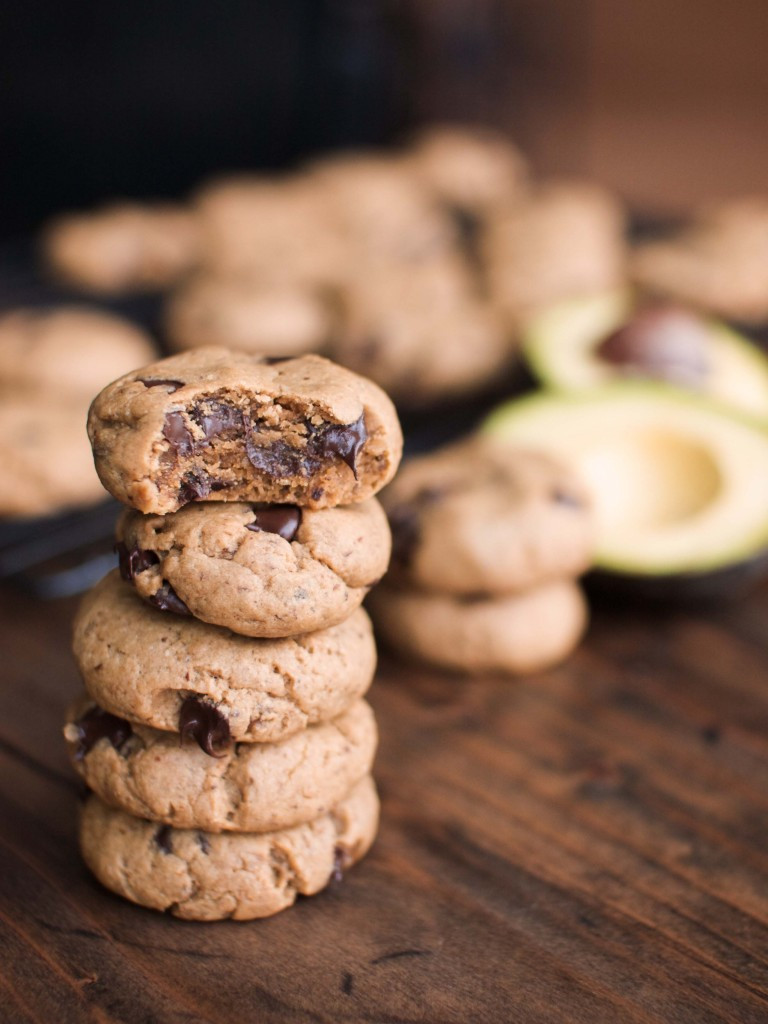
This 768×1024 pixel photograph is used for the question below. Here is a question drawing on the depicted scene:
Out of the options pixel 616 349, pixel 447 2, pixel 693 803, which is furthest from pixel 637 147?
pixel 693 803

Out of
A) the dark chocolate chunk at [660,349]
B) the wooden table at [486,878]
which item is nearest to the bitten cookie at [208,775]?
the wooden table at [486,878]

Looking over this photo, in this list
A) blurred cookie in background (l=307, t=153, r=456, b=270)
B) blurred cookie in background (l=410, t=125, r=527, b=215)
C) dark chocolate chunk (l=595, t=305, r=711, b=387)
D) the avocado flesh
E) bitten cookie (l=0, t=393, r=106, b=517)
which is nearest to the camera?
the avocado flesh

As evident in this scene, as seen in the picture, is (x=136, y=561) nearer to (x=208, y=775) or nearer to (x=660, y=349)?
(x=208, y=775)

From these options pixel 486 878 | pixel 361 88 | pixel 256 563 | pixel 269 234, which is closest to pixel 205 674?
pixel 256 563

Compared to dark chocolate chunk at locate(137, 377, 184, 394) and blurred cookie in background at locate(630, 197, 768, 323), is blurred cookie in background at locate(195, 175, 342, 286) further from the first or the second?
dark chocolate chunk at locate(137, 377, 184, 394)

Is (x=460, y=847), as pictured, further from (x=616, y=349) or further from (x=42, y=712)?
(x=616, y=349)

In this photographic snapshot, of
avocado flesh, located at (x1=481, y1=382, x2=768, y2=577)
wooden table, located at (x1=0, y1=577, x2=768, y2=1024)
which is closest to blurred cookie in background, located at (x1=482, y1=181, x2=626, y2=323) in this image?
avocado flesh, located at (x1=481, y1=382, x2=768, y2=577)
